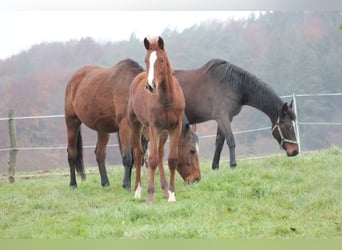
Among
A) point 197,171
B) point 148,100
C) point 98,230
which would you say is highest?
point 148,100

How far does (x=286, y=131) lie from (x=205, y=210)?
2.87m

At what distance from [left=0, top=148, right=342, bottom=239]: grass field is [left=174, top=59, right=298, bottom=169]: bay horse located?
89 centimetres

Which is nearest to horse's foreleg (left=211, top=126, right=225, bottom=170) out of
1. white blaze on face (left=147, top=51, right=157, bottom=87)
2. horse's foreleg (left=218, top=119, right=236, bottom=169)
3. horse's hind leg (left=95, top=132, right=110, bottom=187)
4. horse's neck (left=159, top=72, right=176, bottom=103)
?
horse's foreleg (left=218, top=119, right=236, bottom=169)

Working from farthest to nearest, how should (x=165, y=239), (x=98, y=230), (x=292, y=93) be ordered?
(x=292, y=93), (x=98, y=230), (x=165, y=239)

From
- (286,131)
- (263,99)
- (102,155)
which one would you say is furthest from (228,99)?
(102,155)

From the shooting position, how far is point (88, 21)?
6.04 m

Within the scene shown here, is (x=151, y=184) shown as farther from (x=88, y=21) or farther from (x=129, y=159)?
(x=88, y=21)

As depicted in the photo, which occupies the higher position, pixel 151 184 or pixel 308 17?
pixel 308 17

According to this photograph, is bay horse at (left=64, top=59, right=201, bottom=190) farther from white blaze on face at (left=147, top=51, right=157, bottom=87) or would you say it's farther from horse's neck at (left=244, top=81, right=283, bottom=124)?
white blaze on face at (left=147, top=51, right=157, bottom=87)

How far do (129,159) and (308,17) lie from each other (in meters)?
2.64

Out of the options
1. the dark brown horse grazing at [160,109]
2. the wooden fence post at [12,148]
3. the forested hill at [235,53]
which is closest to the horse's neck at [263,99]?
the forested hill at [235,53]

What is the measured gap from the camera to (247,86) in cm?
684

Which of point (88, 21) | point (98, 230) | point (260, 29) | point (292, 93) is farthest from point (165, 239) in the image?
point (292, 93)

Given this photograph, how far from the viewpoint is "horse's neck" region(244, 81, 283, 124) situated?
22.3 ft
